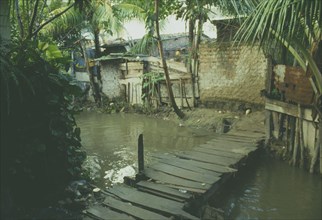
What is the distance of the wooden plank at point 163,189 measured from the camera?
4.48m

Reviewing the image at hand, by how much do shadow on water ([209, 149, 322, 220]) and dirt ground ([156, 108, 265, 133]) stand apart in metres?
1.77

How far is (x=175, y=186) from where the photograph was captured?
4820mm

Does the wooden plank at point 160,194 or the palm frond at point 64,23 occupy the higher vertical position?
the palm frond at point 64,23

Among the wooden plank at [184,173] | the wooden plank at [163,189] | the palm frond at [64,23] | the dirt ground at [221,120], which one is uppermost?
the palm frond at [64,23]

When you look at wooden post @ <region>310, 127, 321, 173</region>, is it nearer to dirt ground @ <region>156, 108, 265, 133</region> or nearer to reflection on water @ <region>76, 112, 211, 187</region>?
dirt ground @ <region>156, 108, 265, 133</region>

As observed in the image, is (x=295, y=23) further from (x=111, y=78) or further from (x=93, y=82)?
(x=93, y=82)

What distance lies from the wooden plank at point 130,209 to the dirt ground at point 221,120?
444cm

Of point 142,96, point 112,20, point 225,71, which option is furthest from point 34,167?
point 112,20

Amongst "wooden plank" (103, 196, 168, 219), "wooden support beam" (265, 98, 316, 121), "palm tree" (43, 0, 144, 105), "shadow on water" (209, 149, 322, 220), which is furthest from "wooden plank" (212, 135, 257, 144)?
"palm tree" (43, 0, 144, 105)

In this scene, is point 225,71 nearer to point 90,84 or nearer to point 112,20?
point 112,20

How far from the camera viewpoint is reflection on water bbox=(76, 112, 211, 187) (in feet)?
22.3

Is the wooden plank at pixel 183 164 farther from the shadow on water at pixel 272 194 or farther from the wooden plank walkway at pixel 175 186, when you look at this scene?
the shadow on water at pixel 272 194

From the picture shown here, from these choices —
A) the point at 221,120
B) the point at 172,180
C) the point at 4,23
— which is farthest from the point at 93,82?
the point at 4,23

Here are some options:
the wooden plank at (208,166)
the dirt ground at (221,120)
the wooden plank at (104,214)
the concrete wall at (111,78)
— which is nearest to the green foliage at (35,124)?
the wooden plank at (104,214)
